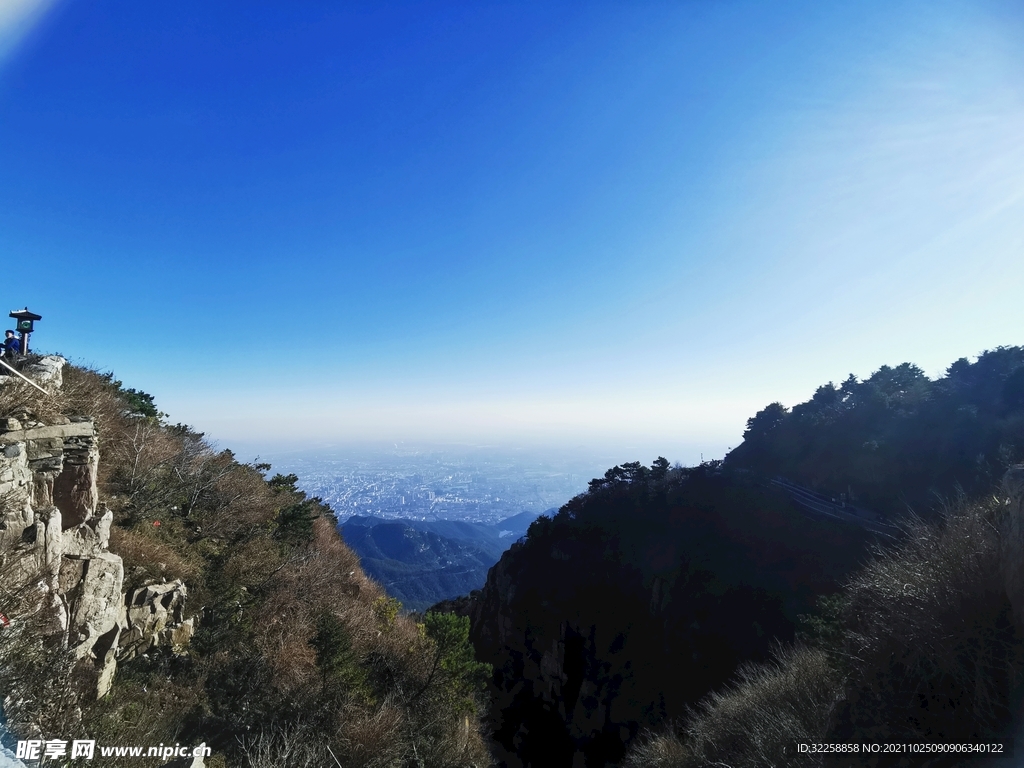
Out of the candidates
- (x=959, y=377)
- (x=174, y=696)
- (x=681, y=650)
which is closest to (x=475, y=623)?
(x=681, y=650)

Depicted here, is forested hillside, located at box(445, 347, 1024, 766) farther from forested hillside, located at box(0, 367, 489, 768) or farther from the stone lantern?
the stone lantern

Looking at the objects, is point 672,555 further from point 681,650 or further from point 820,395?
point 820,395

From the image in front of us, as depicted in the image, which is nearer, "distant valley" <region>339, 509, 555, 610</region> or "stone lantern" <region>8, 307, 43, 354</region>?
"stone lantern" <region>8, 307, 43, 354</region>

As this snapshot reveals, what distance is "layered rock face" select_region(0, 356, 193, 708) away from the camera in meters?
5.86

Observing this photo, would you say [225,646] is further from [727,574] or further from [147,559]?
[727,574]

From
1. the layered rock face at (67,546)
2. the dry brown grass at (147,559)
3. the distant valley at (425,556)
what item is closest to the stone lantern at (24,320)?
the layered rock face at (67,546)

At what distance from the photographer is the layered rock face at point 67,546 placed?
19.2ft

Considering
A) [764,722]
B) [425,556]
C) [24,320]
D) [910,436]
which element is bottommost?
[425,556]

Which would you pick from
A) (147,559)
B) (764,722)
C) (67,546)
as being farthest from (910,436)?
(67,546)

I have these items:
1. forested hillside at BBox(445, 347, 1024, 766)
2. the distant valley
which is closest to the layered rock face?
forested hillside at BBox(445, 347, 1024, 766)

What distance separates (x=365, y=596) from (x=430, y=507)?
606 ft

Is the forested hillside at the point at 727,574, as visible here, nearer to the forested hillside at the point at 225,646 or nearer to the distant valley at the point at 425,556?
the forested hillside at the point at 225,646

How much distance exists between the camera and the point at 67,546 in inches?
274

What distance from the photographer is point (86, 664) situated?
6602mm
